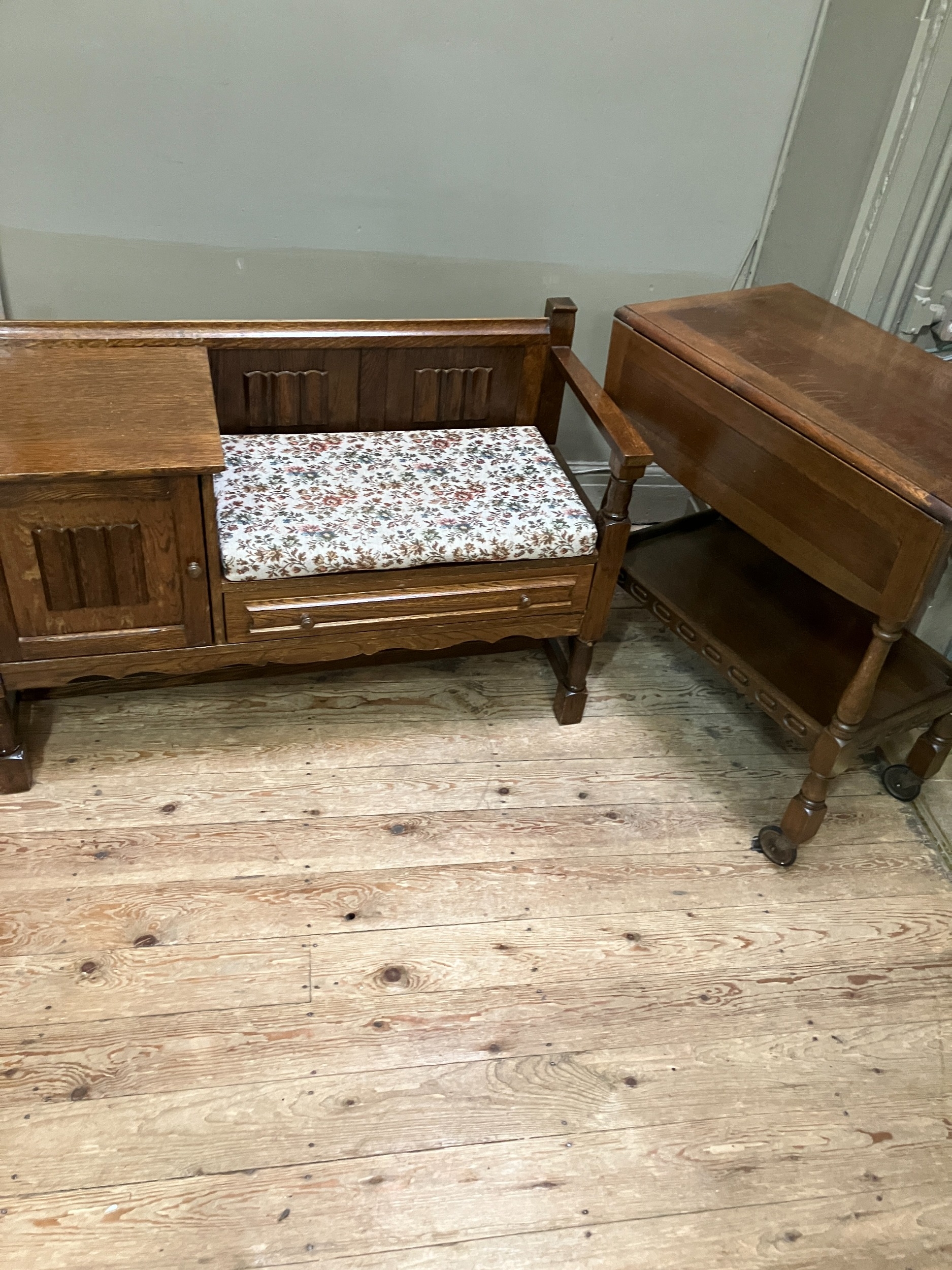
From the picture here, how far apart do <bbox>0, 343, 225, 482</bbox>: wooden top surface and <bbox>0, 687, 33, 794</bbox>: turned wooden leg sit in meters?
0.51

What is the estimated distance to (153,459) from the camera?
157 centimetres

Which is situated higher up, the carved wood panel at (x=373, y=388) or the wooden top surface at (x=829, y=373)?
the wooden top surface at (x=829, y=373)

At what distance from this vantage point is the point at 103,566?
5.45 ft

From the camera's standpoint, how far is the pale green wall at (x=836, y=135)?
2107 mm

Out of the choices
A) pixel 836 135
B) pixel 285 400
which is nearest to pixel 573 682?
pixel 285 400

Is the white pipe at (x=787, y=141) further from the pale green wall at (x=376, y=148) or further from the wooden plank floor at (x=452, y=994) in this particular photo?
the wooden plank floor at (x=452, y=994)

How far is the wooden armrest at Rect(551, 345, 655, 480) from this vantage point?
185 centimetres

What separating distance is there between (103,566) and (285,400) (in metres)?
0.60

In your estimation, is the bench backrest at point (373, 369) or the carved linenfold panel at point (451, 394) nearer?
the bench backrest at point (373, 369)

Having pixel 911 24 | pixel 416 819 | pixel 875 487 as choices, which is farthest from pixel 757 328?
pixel 416 819

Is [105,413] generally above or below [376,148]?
below

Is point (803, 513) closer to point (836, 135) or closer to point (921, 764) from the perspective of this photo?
point (921, 764)

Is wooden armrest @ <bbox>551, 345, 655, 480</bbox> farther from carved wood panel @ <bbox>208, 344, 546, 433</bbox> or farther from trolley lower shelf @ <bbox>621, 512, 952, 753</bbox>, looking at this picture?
trolley lower shelf @ <bbox>621, 512, 952, 753</bbox>

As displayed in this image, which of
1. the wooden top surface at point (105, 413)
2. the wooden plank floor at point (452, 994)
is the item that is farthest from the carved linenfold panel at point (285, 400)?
the wooden plank floor at point (452, 994)
